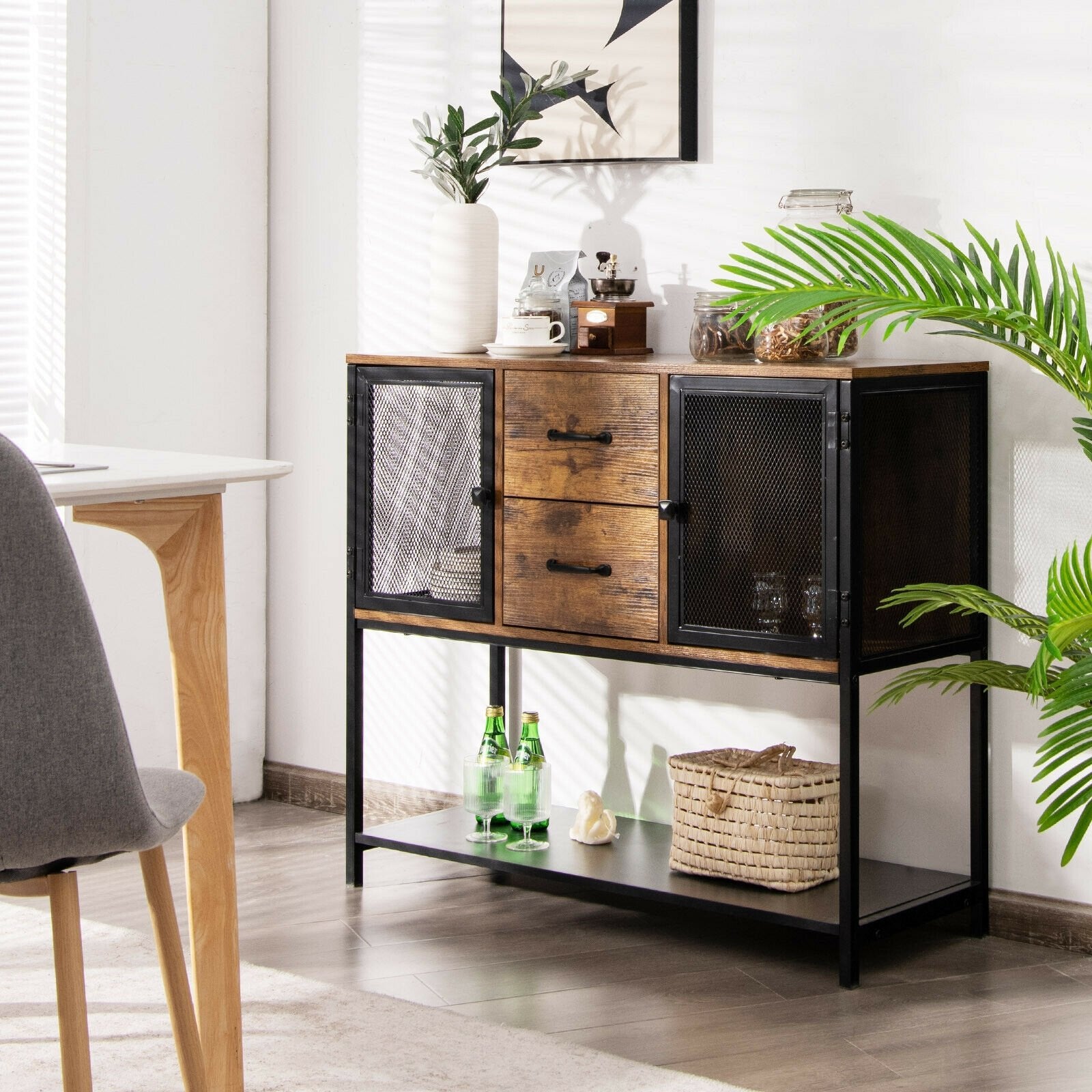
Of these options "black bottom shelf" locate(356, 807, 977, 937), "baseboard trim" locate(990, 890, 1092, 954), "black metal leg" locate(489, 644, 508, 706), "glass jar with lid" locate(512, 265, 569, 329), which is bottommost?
"baseboard trim" locate(990, 890, 1092, 954)

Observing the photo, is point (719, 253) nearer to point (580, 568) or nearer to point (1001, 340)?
point (580, 568)

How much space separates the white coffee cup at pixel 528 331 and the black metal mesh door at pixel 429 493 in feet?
0.43

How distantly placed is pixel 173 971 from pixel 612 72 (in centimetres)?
217

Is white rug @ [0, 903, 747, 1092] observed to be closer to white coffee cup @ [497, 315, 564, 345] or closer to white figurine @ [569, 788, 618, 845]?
white figurine @ [569, 788, 618, 845]

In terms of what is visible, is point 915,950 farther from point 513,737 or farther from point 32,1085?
point 32,1085

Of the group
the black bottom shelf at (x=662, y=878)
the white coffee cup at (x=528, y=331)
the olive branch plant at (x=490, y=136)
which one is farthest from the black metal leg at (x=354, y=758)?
the olive branch plant at (x=490, y=136)

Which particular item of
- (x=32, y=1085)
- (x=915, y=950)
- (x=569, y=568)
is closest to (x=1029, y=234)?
(x=569, y=568)

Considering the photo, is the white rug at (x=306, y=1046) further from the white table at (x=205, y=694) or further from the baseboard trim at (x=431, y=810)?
the baseboard trim at (x=431, y=810)

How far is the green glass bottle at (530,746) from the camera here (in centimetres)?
342

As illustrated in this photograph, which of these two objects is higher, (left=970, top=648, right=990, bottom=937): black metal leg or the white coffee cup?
the white coffee cup

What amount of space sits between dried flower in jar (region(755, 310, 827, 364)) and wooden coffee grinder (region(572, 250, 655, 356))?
0.42 m

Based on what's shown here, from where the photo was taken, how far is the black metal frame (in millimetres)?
3244

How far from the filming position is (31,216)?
386 centimetres

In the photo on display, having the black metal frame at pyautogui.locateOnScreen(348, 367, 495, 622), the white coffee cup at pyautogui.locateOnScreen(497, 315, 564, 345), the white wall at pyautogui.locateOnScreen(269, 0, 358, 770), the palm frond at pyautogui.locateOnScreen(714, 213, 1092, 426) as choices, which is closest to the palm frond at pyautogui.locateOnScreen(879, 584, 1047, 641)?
the palm frond at pyautogui.locateOnScreen(714, 213, 1092, 426)
